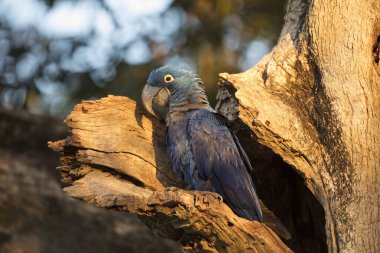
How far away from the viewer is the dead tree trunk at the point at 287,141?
3.27 m

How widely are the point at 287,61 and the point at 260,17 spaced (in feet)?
8.68

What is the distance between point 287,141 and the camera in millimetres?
3475

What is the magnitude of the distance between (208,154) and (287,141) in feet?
1.81

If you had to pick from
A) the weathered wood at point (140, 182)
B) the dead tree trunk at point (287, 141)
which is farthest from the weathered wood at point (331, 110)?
the weathered wood at point (140, 182)

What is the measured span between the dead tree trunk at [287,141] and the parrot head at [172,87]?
20 centimetres

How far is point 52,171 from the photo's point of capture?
6316mm

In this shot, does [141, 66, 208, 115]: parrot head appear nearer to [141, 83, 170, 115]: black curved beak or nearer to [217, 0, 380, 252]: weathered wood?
[141, 83, 170, 115]: black curved beak

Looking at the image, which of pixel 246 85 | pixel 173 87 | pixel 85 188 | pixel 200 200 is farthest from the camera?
pixel 173 87

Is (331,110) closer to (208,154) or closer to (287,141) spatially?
(287,141)

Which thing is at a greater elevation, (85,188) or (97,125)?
(97,125)

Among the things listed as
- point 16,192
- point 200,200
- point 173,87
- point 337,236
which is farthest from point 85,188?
point 16,192

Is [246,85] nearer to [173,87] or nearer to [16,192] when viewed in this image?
[173,87]

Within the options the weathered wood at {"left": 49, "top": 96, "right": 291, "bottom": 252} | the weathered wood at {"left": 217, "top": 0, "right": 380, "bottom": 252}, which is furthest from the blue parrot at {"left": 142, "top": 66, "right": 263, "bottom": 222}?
the weathered wood at {"left": 217, "top": 0, "right": 380, "bottom": 252}

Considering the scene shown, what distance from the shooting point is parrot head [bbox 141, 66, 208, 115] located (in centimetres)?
416
